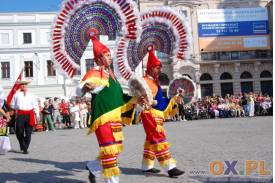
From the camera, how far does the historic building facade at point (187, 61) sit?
42.7 metres

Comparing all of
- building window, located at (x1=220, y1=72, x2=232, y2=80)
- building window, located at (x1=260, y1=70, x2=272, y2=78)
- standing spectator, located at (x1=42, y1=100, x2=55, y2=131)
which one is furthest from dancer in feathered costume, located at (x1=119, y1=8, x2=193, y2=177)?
building window, located at (x1=260, y1=70, x2=272, y2=78)

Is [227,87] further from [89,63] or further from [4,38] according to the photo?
[4,38]

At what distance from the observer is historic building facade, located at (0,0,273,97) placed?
42.7m

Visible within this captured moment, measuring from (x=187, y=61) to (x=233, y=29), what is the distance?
542 cm

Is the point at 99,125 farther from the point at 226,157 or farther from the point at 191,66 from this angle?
the point at 191,66

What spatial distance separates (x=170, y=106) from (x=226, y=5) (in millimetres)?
41484

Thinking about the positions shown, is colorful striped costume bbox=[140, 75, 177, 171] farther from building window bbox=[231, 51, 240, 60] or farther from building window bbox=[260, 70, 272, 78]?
building window bbox=[260, 70, 272, 78]

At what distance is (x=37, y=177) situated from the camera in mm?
6551

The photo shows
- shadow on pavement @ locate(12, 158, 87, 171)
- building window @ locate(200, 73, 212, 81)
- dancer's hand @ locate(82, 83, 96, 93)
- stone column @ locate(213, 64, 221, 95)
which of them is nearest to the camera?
dancer's hand @ locate(82, 83, 96, 93)

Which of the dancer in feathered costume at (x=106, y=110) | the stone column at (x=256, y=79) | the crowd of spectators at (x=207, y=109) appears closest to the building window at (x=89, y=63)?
the crowd of spectators at (x=207, y=109)

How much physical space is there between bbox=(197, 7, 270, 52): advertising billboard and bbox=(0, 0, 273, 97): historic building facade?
0.65 feet

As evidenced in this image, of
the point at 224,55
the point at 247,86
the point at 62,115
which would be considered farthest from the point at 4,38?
the point at 247,86

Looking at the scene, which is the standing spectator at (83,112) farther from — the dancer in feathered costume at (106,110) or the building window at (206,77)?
the building window at (206,77)

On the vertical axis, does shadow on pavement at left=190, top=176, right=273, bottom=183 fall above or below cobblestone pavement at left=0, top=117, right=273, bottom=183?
above
